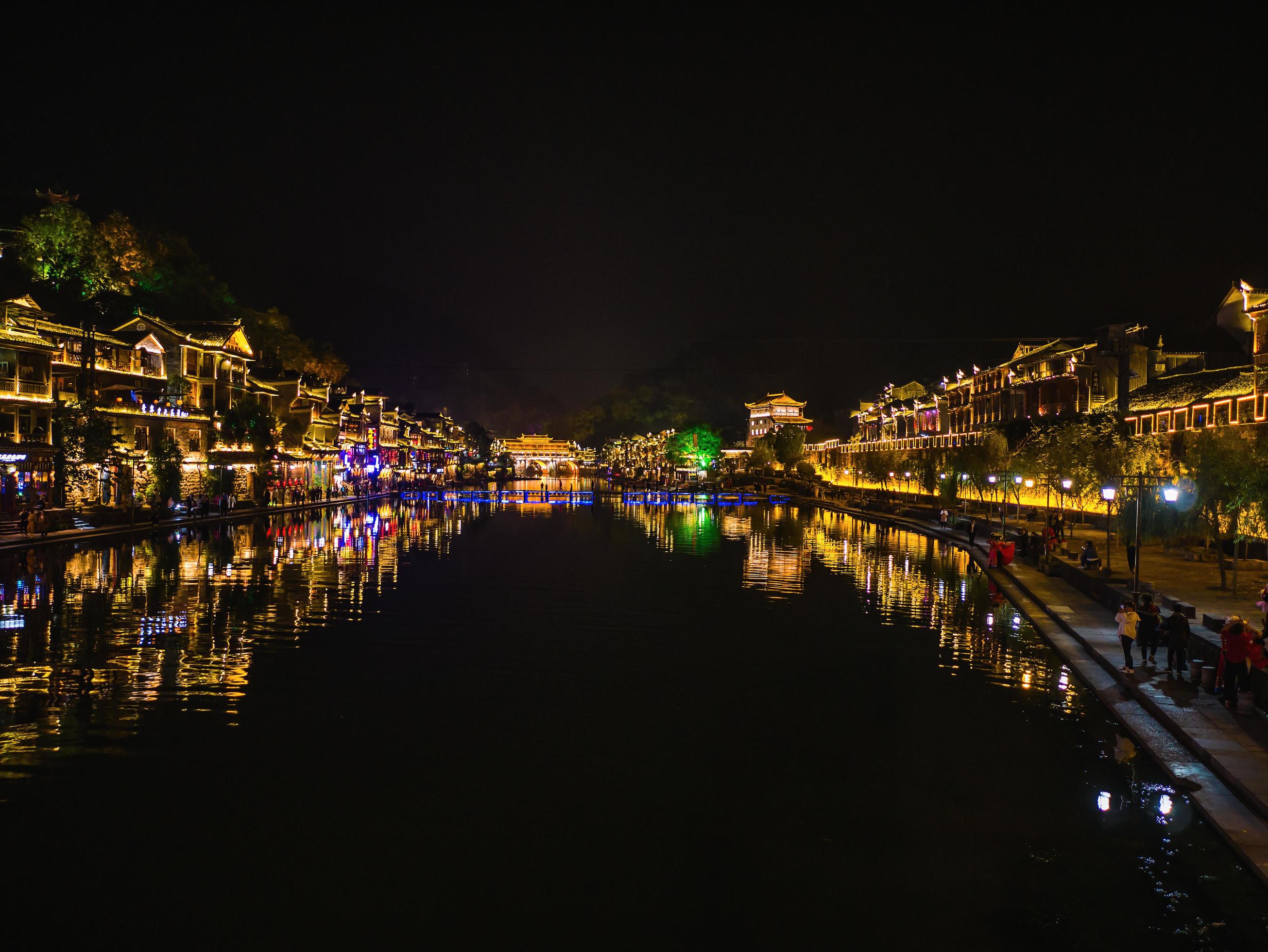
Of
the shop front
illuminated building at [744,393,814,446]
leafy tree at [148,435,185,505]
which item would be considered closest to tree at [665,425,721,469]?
illuminated building at [744,393,814,446]

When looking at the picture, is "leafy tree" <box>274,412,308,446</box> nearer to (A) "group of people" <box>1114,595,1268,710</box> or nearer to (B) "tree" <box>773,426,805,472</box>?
(B) "tree" <box>773,426,805,472</box>

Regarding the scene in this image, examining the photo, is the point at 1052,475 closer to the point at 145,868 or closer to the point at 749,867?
the point at 749,867

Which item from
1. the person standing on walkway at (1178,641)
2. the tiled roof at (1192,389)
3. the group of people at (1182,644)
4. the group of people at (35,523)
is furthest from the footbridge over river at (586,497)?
the person standing on walkway at (1178,641)

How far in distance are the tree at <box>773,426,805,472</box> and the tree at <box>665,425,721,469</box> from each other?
58.1 feet

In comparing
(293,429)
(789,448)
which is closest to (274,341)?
(293,429)

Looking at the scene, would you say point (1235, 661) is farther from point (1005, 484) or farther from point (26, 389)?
point (26, 389)

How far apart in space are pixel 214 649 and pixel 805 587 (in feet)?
55.2

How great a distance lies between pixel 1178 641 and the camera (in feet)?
49.3

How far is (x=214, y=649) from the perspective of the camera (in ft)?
57.8

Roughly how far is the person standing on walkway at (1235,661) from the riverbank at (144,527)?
127ft

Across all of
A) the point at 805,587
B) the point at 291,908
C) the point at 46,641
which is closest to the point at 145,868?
the point at 291,908

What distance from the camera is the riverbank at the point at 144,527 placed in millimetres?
37000

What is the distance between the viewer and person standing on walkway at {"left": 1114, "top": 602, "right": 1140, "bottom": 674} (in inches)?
620

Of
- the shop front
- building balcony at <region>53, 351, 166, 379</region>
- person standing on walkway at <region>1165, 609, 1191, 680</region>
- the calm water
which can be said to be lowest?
the calm water
